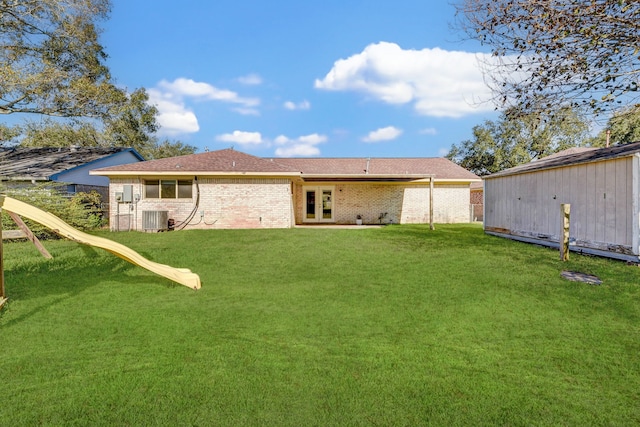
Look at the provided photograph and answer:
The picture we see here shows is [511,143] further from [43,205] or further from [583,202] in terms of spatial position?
[43,205]

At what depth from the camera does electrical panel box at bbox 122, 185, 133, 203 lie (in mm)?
15055

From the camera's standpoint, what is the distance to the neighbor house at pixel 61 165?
51.9ft

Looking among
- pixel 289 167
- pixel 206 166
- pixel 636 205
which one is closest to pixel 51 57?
pixel 206 166

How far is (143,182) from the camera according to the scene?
15.4 meters

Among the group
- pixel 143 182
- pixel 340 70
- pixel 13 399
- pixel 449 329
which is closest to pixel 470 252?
pixel 449 329

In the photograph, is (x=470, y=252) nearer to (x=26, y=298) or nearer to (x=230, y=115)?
(x=26, y=298)

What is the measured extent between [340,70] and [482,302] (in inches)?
976

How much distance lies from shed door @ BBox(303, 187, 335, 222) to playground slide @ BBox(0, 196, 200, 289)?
13467 mm

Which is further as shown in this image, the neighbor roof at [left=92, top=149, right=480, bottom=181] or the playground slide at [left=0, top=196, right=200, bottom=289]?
the neighbor roof at [left=92, top=149, right=480, bottom=181]

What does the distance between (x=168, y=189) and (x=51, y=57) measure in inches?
326

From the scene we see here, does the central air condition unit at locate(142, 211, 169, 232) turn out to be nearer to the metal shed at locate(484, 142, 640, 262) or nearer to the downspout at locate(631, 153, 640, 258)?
the metal shed at locate(484, 142, 640, 262)

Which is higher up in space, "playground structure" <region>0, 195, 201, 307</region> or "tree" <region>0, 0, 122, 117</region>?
"tree" <region>0, 0, 122, 117</region>

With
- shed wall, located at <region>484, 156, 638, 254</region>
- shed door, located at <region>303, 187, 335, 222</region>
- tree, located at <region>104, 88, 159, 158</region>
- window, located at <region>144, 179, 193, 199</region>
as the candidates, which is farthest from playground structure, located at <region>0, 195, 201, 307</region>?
tree, located at <region>104, 88, 159, 158</region>

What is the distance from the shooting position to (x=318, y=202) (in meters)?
19.3
